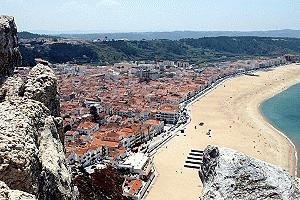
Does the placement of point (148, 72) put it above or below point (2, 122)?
below

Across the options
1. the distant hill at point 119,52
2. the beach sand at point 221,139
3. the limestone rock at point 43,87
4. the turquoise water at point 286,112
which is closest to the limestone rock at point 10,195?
the limestone rock at point 43,87

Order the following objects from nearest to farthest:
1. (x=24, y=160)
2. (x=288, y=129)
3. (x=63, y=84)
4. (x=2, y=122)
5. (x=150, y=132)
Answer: (x=24, y=160)
(x=2, y=122)
(x=150, y=132)
(x=288, y=129)
(x=63, y=84)

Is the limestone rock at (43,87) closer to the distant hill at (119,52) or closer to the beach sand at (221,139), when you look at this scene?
the beach sand at (221,139)

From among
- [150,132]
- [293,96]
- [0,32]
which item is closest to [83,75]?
[293,96]

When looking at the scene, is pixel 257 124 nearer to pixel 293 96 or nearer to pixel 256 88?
pixel 293 96

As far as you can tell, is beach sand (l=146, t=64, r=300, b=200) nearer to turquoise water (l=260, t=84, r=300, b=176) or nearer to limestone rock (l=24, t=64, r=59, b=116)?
turquoise water (l=260, t=84, r=300, b=176)

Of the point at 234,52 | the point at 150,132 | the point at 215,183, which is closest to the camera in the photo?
the point at 215,183
